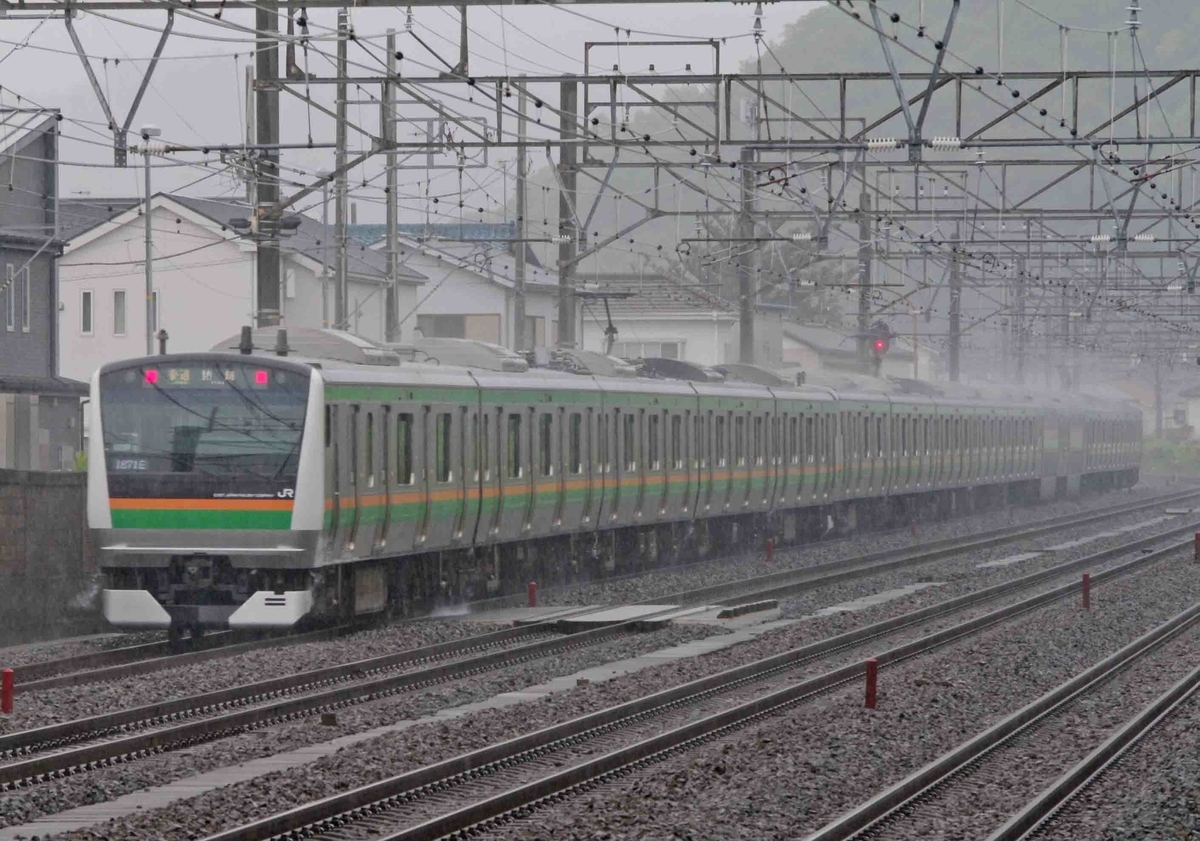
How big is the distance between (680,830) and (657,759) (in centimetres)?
255

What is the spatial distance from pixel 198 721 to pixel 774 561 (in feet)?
64.4

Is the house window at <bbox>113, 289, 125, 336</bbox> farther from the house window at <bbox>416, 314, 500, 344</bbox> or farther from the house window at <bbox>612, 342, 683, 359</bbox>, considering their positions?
the house window at <bbox>612, 342, 683, 359</bbox>

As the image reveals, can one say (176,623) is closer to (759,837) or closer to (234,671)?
(234,671)

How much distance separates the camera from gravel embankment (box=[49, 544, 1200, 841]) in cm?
991

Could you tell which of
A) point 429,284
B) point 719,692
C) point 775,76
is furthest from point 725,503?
point 429,284

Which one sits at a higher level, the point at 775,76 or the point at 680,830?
the point at 775,76

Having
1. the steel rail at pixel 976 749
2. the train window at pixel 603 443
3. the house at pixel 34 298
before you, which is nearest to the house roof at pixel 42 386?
the house at pixel 34 298

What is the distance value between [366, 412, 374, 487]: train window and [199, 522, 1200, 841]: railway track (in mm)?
4331

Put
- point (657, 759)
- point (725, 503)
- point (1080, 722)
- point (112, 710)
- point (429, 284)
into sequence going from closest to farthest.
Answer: point (657, 759)
point (112, 710)
point (1080, 722)
point (725, 503)
point (429, 284)

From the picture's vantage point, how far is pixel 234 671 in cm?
1560

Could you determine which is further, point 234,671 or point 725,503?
point 725,503

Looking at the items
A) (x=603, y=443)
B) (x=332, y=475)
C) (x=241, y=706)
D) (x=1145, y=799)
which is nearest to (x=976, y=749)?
(x=1145, y=799)

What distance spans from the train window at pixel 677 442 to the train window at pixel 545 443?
5.03m

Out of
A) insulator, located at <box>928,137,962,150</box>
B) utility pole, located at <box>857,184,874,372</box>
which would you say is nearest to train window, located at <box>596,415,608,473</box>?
insulator, located at <box>928,137,962,150</box>
